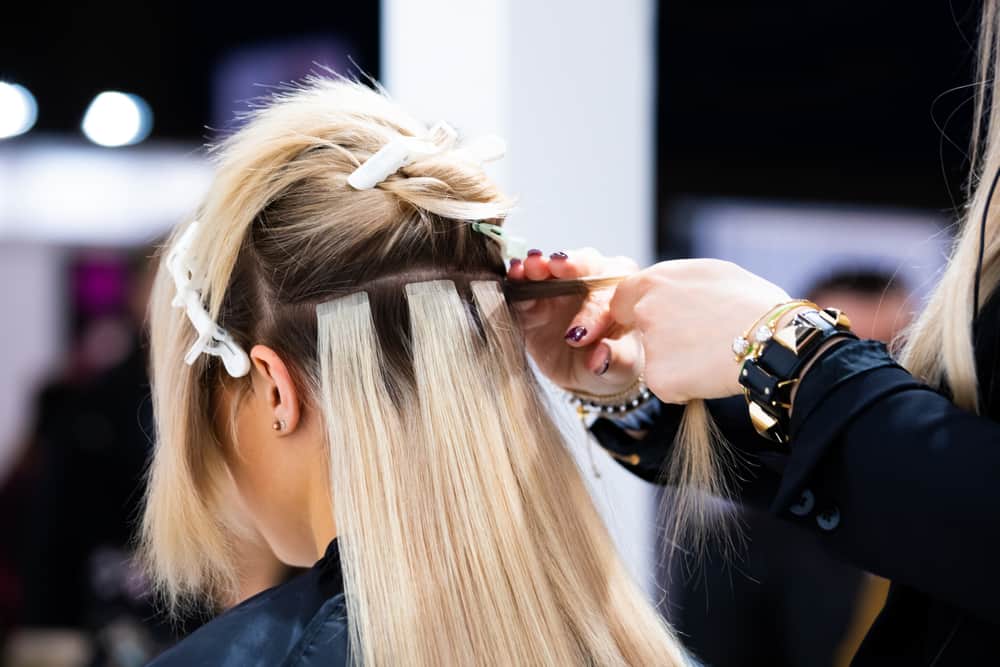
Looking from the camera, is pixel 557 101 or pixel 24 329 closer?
pixel 557 101

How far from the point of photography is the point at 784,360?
740 mm

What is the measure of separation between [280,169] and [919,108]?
269 centimetres

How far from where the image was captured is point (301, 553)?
103cm

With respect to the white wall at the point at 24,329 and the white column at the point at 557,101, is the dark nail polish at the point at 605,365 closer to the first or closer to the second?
the white column at the point at 557,101

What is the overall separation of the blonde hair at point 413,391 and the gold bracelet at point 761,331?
9.3 inches

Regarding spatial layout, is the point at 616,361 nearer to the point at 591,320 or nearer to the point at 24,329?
the point at 591,320

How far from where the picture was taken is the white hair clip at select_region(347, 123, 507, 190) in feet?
2.93

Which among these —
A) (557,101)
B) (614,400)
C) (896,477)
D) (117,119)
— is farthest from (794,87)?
(896,477)

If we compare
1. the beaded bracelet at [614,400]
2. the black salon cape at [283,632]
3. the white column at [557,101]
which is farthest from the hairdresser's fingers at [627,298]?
the white column at [557,101]

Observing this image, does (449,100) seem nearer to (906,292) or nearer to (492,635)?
(492,635)

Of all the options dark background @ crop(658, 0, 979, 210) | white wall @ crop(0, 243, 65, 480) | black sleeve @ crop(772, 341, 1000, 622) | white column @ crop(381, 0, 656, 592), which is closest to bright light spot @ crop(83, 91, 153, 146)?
white wall @ crop(0, 243, 65, 480)

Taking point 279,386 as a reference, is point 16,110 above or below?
above

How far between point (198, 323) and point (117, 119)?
6.57 ft

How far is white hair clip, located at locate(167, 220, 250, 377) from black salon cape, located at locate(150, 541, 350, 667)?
0.20m
